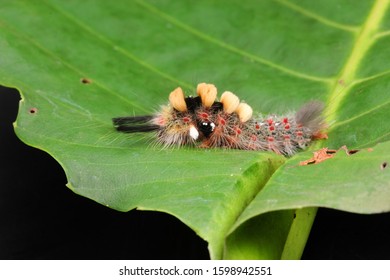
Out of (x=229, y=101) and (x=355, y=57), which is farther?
(x=355, y=57)

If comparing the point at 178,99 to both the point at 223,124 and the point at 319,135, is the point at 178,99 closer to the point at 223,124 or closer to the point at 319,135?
the point at 223,124

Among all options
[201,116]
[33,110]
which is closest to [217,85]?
[201,116]

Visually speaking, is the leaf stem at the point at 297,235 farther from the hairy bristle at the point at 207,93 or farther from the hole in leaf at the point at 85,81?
the hole in leaf at the point at 85,81

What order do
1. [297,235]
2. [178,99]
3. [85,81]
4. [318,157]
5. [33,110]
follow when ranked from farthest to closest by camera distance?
[85,81] < [178,99] < [33,110] < [318,157] < [297,235]

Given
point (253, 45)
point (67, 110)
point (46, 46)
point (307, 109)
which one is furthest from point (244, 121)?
point (46, 46)

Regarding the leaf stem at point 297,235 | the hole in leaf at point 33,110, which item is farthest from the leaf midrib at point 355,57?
the hole in leaf at point 33,110

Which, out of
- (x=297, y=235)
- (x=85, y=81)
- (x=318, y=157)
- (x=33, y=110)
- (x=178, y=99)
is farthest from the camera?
(x=85, y=81)

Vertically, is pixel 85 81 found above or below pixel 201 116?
above

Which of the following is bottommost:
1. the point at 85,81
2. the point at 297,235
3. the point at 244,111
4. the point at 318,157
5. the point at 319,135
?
the point at 297,235
